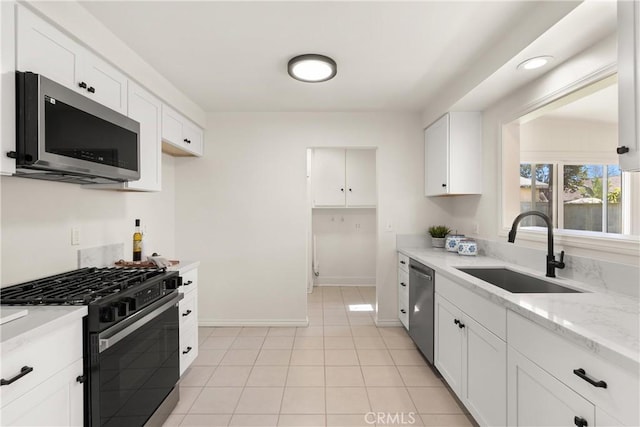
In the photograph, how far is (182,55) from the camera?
218cm

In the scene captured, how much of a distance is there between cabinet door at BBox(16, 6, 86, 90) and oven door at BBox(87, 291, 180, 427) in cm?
124

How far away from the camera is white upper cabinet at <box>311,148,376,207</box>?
497 centimetres

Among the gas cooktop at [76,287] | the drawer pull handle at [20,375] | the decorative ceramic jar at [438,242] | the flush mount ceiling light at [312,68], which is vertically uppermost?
the flush mount ceiling light at [312,68]

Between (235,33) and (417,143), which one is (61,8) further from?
(417,143)

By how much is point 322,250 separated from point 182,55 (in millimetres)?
3807

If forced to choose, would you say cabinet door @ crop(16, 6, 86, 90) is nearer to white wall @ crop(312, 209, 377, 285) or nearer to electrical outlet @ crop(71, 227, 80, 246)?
electrical outlet @ crop(71, 227, 80, 246)

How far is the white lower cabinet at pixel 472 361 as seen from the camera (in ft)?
4.98

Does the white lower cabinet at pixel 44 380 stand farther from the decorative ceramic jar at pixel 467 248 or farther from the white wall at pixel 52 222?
the decorative ceramic jar at pixel 467 248

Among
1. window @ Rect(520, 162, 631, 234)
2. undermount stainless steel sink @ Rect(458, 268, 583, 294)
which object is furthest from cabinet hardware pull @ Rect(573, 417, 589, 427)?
window @ Rect(520, 162, 631, 234)

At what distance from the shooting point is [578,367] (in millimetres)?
1037

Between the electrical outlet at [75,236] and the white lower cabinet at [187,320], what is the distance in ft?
2.23

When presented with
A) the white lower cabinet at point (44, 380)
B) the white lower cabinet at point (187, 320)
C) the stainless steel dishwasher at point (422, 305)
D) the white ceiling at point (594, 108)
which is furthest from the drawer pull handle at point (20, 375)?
the white ceiling at point (594, 108)

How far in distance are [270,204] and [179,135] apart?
3.88ft

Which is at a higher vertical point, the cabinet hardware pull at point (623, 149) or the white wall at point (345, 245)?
the cabinet hardware pull at point (623, 149)
